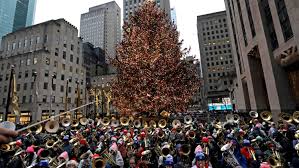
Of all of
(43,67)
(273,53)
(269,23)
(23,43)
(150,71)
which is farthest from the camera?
(23,43)

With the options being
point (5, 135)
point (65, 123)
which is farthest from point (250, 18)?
point (5, 135)

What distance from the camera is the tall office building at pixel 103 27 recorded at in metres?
152

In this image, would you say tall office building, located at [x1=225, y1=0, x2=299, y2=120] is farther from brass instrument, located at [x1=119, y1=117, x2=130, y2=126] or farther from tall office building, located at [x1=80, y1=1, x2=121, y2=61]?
tall office building, located at [x1=80, y1=1, x2=121, y2=61]

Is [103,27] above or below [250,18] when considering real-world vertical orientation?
above

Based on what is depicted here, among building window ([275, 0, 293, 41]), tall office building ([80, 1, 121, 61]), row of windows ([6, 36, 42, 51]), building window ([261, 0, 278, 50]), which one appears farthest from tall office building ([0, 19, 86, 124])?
tall office building ([80, 1, 121, 61])

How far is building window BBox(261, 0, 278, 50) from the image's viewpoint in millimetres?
22795

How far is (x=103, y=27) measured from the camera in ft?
502

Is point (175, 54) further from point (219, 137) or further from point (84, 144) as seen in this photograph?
point (84, 144)

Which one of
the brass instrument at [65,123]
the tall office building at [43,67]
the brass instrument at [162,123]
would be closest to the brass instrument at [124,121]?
the brass instrument at [162,123]

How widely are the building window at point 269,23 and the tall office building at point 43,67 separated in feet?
109

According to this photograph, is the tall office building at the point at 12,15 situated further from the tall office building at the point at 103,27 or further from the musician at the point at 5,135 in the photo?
the musician at the point at 5,135

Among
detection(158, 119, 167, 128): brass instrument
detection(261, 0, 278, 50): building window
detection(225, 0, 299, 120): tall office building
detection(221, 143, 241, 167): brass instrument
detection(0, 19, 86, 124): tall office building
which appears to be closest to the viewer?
detection(221, 143, 241, 167): brass instrument

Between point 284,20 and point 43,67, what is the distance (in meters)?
45.6

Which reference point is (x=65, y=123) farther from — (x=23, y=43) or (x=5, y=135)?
(x=23, y=43)
